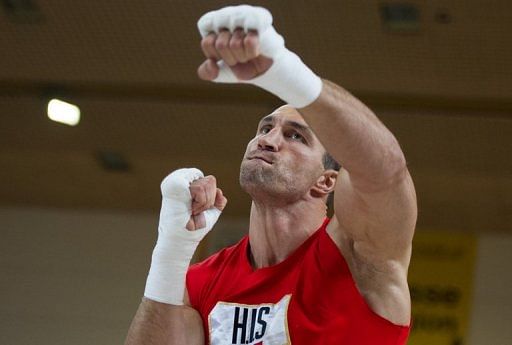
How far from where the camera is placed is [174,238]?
2777 millimetres

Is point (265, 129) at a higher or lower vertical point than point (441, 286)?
lower

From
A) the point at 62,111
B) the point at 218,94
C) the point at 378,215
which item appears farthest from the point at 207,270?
the point at 62,111

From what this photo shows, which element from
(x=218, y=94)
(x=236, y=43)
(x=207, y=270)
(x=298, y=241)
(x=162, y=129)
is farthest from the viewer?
(x=162, y=129)

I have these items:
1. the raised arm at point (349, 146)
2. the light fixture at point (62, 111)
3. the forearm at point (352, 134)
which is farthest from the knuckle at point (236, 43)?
the light fixture at point (62, 111)

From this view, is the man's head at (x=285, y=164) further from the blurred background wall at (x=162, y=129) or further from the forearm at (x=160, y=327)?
the blurred background wall at (x=162, y=129)

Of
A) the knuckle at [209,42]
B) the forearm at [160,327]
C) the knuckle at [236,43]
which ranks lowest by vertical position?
the forearm at [160,327]

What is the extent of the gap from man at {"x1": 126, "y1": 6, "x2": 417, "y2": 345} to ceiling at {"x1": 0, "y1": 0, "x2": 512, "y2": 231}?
228 centimetres

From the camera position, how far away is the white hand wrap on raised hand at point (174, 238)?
8.96 feet

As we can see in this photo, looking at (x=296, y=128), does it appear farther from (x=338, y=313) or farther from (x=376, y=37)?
(x=376, y=37)

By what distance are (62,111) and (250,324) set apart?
11.2 feet

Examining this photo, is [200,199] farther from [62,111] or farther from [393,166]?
[62,111]

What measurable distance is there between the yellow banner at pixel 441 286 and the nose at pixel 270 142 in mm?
3687

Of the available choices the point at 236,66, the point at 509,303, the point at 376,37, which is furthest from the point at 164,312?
the point at 509,303

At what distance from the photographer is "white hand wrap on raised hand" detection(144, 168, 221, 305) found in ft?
8.96
